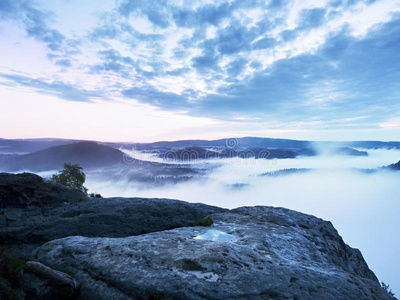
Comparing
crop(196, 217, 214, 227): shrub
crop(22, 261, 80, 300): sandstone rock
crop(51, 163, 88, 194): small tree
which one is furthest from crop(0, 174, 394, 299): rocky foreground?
crop(51, 163, 88, 194): small tree

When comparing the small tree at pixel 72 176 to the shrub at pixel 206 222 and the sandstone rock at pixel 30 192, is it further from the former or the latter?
the shrub at pixel 206 222

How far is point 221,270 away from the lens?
945 cm

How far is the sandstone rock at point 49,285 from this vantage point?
29.7ft

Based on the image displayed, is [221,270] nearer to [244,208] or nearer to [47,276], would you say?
[47,276]

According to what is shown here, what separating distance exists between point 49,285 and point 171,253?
4375 mm

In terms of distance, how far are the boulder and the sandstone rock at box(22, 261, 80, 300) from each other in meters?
0.41

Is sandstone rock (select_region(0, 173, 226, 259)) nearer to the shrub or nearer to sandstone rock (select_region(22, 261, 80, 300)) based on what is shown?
the shrub

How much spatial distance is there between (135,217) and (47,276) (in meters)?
7.63

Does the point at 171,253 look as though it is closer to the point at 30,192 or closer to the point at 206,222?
the point at 206,222

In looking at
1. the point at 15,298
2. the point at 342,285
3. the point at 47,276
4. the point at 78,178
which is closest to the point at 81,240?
the point at 47,276

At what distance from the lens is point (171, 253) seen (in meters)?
10.5

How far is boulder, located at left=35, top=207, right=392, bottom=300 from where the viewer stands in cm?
874

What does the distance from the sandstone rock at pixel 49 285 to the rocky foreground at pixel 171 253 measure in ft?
0.11

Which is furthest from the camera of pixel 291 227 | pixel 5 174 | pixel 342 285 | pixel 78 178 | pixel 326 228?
pixel 78 178
